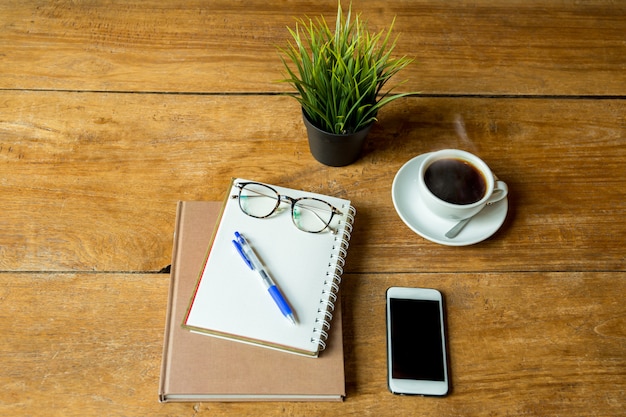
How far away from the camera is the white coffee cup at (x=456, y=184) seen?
82 centimetres

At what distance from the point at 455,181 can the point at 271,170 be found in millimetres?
303

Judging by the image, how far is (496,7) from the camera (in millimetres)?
1125

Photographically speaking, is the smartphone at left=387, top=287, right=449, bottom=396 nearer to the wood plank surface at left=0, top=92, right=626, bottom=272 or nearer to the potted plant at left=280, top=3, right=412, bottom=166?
the wood plank surface at left=0, top=92, right=626, bottom=272

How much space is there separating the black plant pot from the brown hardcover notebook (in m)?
0.26

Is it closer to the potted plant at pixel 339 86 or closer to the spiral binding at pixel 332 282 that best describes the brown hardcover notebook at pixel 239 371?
the spiral binding at pixel 332 282

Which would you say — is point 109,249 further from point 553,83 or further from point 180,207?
point 553,83

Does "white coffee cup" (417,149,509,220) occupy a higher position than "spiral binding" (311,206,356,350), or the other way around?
"white coffee cup" (417,149,509,220)

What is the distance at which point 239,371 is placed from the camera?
0.75 metres

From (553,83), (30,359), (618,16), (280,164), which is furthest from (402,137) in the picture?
(30,359)

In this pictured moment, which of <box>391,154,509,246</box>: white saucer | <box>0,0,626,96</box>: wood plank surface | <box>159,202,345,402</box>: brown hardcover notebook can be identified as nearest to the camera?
<box>159,202,345,402</box>: brown hardcover notebook

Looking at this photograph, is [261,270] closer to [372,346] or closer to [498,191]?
[372,346]

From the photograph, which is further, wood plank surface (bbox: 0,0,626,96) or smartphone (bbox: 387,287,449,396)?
wood plank surface (bbox: 0,0,626,96)

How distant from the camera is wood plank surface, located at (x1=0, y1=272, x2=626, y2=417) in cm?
76

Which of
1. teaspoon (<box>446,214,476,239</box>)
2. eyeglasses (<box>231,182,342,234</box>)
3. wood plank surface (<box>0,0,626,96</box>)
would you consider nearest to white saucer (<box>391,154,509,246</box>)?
teaspoon (<box>446,214,476,239</box>)
